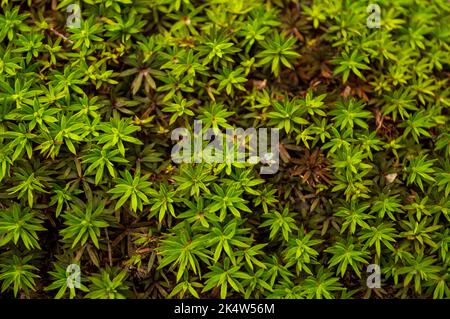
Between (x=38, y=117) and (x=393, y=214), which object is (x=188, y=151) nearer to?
(x=38, y=117)

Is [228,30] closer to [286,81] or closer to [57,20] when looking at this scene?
[286,81]

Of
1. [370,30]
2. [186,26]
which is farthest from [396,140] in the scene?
[186,26]

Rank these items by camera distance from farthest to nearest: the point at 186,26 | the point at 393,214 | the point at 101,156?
the point at 186,26, the point at 393,214, the point at 101,156

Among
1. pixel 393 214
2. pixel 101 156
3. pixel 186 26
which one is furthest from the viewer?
pixel 186 26

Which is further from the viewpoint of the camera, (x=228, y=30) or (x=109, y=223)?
(x=228, y=30)

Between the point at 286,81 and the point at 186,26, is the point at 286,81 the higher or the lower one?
the lower one
